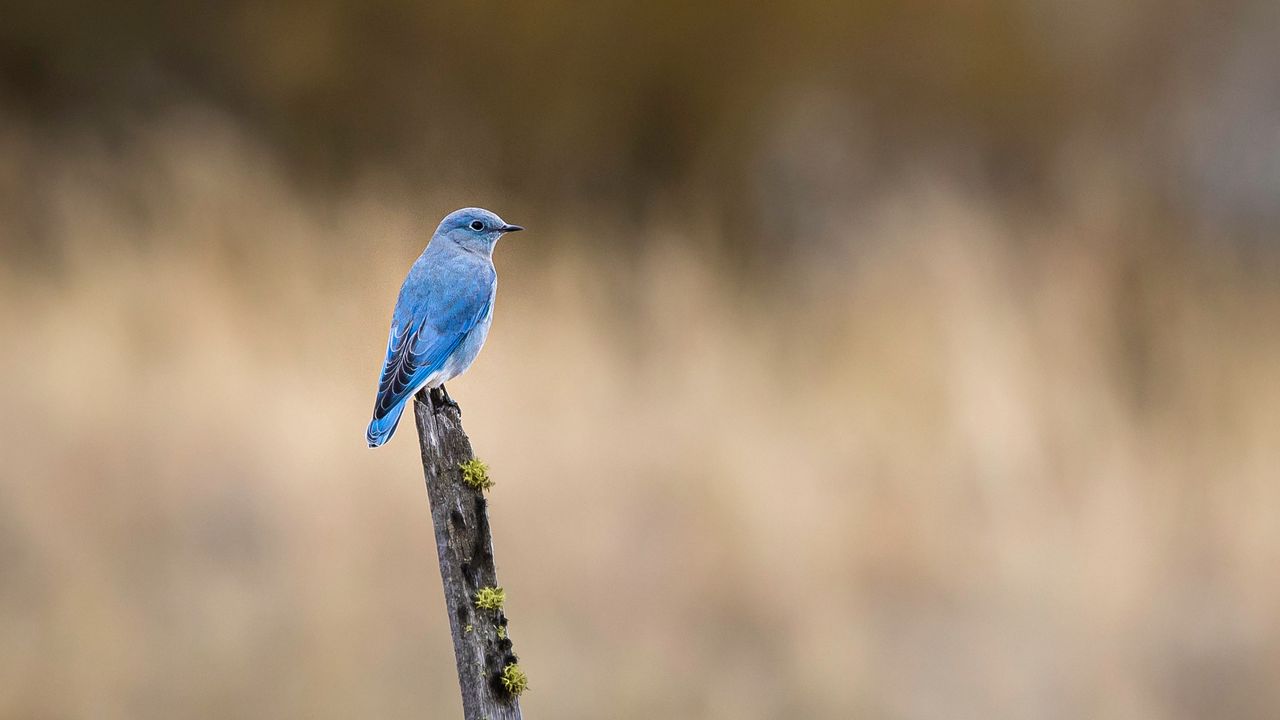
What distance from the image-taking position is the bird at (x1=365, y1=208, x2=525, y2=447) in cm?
407

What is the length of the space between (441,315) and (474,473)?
1230 mm

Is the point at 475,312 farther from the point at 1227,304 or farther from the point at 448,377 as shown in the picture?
the point at 1227,304

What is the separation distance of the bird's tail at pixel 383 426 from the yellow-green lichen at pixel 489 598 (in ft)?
2.61

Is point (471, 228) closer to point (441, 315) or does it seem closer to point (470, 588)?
point (441, 315)

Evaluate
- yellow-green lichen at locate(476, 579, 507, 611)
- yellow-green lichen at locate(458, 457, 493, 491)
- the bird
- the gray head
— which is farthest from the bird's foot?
the gray head

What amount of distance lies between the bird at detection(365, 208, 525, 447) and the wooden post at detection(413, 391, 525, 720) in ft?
1.67

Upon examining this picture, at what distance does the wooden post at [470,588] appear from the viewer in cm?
329

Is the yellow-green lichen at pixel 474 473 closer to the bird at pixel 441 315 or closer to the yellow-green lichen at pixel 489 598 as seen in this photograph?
the yellow-green lichen at pixel 489 598

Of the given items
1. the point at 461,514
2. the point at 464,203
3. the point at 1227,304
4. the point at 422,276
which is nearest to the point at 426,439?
the point at 461,514

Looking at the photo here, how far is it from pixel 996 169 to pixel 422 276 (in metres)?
5.80

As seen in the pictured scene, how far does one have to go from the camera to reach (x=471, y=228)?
16.4ft

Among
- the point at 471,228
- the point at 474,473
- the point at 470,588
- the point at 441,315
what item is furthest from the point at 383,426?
the point at 471,228

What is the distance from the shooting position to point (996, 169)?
9211 mm

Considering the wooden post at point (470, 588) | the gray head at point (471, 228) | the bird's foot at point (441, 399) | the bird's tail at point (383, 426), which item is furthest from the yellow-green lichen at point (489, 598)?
the gray head at point (471, 228)
